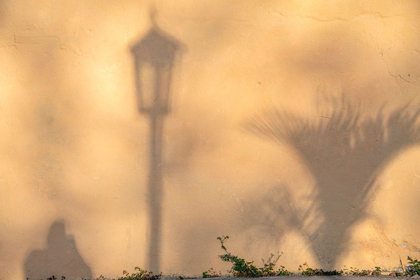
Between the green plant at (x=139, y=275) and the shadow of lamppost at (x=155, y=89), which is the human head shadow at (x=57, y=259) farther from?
the shadow of lamppost at (x=155, y=89)

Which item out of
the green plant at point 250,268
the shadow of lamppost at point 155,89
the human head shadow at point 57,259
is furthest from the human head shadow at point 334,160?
the human head shadow at point 57,259

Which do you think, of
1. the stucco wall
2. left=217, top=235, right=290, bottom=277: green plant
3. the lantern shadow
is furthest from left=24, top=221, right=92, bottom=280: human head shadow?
left=217, top=235, right=290, bottom=277: green plant

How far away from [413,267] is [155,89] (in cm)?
353

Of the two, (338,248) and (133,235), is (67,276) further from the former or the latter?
(338,248)

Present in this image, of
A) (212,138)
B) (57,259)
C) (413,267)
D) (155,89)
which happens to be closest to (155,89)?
(155,89)

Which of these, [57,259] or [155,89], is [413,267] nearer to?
[155,89]

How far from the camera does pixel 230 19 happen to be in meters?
4.17

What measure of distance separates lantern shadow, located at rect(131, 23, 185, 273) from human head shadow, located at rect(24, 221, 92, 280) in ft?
3.12

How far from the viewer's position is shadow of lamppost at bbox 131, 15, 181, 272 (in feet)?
13.8

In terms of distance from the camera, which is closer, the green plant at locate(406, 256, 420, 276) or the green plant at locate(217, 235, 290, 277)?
the green plant at locate(406, 256, 420, 276)

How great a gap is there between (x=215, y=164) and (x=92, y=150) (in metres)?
1.43

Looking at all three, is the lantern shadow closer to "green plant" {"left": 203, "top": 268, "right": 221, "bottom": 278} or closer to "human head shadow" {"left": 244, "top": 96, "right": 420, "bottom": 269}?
"green plant" {"left": 203, "top": 268, "right": 221, "bottom": 278}

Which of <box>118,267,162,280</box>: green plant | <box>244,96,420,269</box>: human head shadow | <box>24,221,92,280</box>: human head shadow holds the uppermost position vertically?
<box>244,96,420,269</box>: human head shadow

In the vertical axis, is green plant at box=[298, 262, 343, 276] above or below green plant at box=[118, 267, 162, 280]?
below
